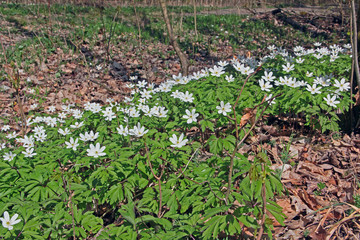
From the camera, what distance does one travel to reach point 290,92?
2.98 m

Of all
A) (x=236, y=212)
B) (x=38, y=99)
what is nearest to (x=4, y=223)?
(x=236, y=212)

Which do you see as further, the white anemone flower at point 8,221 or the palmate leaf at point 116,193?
the palmate leaf at point 116,193

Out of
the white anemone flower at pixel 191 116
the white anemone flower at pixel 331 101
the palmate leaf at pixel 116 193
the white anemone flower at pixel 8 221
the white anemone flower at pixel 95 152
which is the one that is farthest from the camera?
the white anemone flower at pixel 331 101

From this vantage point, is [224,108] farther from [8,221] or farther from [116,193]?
[8,221]

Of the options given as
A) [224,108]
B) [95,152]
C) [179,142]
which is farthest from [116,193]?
[224,108]

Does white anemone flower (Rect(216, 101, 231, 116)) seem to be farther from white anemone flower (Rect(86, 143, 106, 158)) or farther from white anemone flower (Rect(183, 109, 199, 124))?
white anemone flower (Rect(86, 143, 106, 158))

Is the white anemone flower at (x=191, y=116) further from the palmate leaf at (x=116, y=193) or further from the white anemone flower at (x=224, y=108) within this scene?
the palmate leaf at (x=116, y=193)

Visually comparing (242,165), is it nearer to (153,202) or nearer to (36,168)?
(153,202)

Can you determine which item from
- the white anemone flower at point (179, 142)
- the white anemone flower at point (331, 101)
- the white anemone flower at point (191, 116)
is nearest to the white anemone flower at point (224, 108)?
the white anemone flower at point (191, 116)

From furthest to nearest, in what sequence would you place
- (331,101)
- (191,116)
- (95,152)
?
(331,101), (191,116), (95,152)

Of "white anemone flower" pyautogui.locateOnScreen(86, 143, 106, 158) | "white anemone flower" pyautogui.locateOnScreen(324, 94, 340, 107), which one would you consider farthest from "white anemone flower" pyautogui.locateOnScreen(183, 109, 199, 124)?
"white anemone flower" pyautogui.locateOnScreen(324, 94, 340, 107)

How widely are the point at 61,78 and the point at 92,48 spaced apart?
1.88 metres

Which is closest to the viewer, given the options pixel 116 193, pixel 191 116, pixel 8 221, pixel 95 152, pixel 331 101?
pixel 8 221

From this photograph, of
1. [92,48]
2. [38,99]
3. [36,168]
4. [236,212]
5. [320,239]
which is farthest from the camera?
[92,48]
